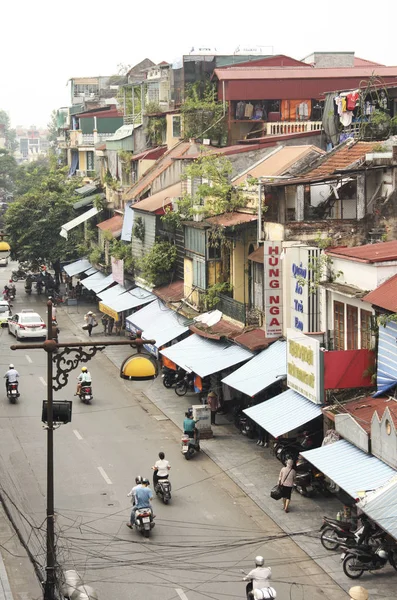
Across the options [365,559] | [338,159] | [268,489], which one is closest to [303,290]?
[338,159]

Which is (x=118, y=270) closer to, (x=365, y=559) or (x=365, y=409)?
(x=365, y=409)

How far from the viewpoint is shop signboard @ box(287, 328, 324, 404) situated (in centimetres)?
2320

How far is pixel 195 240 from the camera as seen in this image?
3706cm

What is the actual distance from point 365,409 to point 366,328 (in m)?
2.01

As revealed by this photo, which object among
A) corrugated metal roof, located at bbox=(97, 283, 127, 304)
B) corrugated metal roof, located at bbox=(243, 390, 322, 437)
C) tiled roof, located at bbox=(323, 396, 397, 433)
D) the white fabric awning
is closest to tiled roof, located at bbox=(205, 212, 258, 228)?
corrugated metal roof, located at bbox=(243, 390, 322, 437)

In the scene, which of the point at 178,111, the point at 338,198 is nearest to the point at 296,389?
the point at 338,198

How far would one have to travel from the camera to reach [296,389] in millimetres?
24984

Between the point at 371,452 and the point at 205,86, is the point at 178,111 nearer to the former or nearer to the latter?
the point at 205,86

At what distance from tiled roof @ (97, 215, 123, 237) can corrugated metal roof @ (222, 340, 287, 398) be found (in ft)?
80.7

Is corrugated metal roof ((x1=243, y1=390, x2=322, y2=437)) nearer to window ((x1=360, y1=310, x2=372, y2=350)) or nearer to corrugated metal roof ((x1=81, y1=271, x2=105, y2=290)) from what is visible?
window ((x1=360, y1=310, x2=372, y2=350))

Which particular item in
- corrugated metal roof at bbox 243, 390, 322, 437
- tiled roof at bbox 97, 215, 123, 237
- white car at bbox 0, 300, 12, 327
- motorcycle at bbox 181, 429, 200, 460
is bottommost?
white car at bbox 0, 300, 12, 327

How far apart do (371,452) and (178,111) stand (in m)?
31.7

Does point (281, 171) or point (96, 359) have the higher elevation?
point (281, 171)

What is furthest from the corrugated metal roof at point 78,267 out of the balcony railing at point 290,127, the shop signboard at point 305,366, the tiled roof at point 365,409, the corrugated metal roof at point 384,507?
the corrugated metal roof at point 384,507
